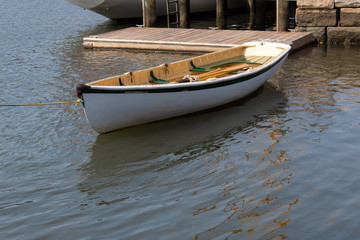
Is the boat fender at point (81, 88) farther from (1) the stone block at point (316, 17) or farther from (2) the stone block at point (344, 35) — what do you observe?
(2) the stone block at point (344, 35)

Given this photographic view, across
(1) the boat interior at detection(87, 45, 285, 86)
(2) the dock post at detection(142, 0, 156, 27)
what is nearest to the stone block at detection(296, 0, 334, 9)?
(1) the boat interior at detection(87, 45, 285, 86)

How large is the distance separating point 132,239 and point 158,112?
3388 millimetres

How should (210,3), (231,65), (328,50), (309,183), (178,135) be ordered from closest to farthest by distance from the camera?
(309,183) < (178,135) < (231,65) < (328,50) < (210,3)

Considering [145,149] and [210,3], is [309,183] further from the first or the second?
[210,3]

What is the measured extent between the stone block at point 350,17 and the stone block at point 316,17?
0.22m

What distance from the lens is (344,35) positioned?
14383 millimetres

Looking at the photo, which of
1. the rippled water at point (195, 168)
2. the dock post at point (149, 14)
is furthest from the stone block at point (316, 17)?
the dock post at point (149, 14)

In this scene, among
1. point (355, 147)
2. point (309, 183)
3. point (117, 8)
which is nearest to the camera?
point (309, 183)

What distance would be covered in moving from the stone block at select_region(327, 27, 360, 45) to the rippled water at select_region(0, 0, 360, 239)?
102 inches

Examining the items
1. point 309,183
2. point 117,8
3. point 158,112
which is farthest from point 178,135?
point 117,8

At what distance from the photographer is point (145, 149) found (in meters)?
8.05

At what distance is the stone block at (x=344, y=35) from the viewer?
1423cm

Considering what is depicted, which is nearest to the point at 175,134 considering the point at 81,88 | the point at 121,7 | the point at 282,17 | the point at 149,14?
the point at 81,88

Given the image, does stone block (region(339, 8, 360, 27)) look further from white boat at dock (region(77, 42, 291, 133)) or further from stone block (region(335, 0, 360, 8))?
white boat at dock (region(77, 42, 291, 133))
